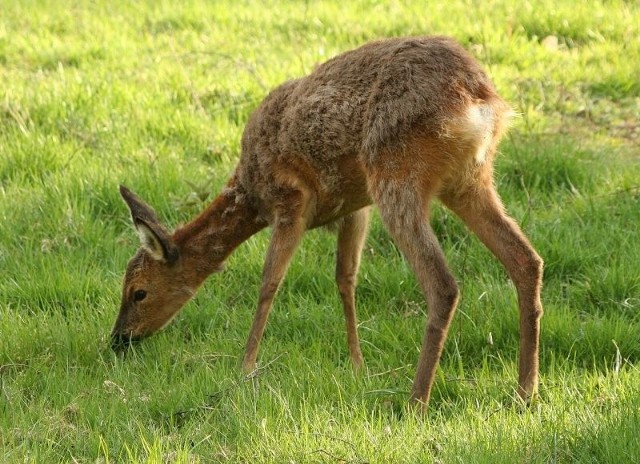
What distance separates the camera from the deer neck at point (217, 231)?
6.33m

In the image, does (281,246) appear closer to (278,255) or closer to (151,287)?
(278,255)

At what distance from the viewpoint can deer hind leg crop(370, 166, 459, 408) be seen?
206 inches

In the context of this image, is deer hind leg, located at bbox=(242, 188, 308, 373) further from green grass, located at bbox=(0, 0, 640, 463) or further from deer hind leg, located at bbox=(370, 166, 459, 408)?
deer hind leg, located at bbox=(370, 166, 459, 408)

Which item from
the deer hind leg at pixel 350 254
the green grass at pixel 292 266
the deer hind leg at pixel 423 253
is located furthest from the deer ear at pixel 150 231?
the deer hind leg at pixel 423 253

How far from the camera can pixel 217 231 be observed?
6363 mm

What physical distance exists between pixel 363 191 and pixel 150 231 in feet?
3.86

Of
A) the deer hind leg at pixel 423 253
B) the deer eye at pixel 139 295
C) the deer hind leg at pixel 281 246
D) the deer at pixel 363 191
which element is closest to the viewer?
the deer hind leg at pixel 423 253

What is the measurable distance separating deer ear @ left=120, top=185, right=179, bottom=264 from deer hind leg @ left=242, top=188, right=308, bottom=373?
596 millimetres

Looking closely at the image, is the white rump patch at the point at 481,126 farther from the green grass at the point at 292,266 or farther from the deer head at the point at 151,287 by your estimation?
the deer head at the point at 151,287

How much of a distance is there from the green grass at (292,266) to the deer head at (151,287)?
0.13 meters

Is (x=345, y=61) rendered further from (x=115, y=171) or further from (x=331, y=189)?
(x=115, y=171)

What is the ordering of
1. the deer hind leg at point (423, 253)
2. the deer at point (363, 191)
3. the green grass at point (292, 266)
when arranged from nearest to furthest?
the green grass at point (292, 266) < the deer hind leg at point (423, 253) < the deer at point (363, 191)

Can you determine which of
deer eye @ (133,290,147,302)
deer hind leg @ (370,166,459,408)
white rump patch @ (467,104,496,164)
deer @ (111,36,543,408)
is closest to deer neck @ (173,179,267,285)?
deer @ (111,36,543,408)

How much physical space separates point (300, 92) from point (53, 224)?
2.10m
